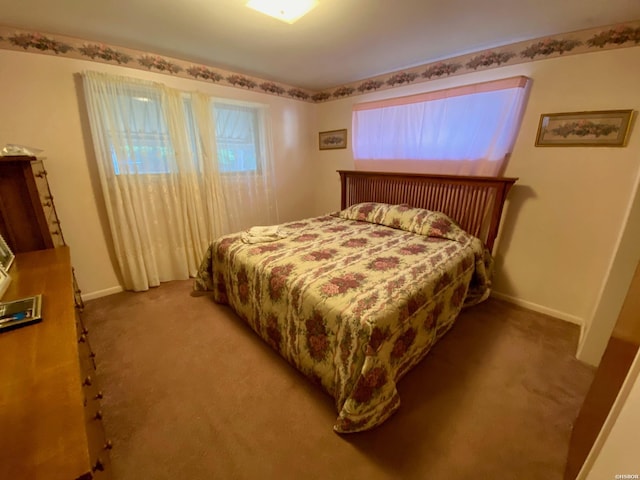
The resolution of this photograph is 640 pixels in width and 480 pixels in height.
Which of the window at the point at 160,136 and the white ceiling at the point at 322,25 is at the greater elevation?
the white ceiling at the point at 322,25

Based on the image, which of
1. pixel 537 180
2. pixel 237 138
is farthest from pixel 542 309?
pixel 237 138

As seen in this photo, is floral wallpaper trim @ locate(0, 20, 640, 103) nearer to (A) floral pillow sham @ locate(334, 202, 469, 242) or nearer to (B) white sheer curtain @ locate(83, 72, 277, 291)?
(B) white sheer curtain @ locate(83, 72, 277, 291)

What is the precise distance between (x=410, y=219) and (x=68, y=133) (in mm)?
3135

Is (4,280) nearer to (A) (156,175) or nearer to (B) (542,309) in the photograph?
(A) (156,175)

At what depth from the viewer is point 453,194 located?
2590 millimetres

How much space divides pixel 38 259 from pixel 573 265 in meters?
3.86

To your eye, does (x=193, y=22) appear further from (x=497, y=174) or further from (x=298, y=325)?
(x=497, y=174)

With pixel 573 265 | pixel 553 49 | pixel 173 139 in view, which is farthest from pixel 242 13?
pixel 573 265

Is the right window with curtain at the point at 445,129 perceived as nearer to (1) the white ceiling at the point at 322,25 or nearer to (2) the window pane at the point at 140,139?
(1) the white ceiling at the point at 322,25

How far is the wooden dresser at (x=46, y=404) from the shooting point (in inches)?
20.4

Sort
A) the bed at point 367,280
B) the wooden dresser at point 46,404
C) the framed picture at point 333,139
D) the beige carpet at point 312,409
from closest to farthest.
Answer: the wooden dresser at point 46,404 → the beige carpet at point 312,409 → the bed at point 367,280 → the framed picture at point 333,139

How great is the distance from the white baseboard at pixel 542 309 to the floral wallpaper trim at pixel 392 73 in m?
2.02

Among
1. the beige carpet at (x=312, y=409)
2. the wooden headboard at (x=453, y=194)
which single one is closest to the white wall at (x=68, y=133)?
the beige carpet at (x=312, y=409)

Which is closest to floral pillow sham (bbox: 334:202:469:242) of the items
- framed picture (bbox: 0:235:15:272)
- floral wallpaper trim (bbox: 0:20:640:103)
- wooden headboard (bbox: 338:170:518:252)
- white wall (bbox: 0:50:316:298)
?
wooden headboard (bbox: 338:170:518:252)
